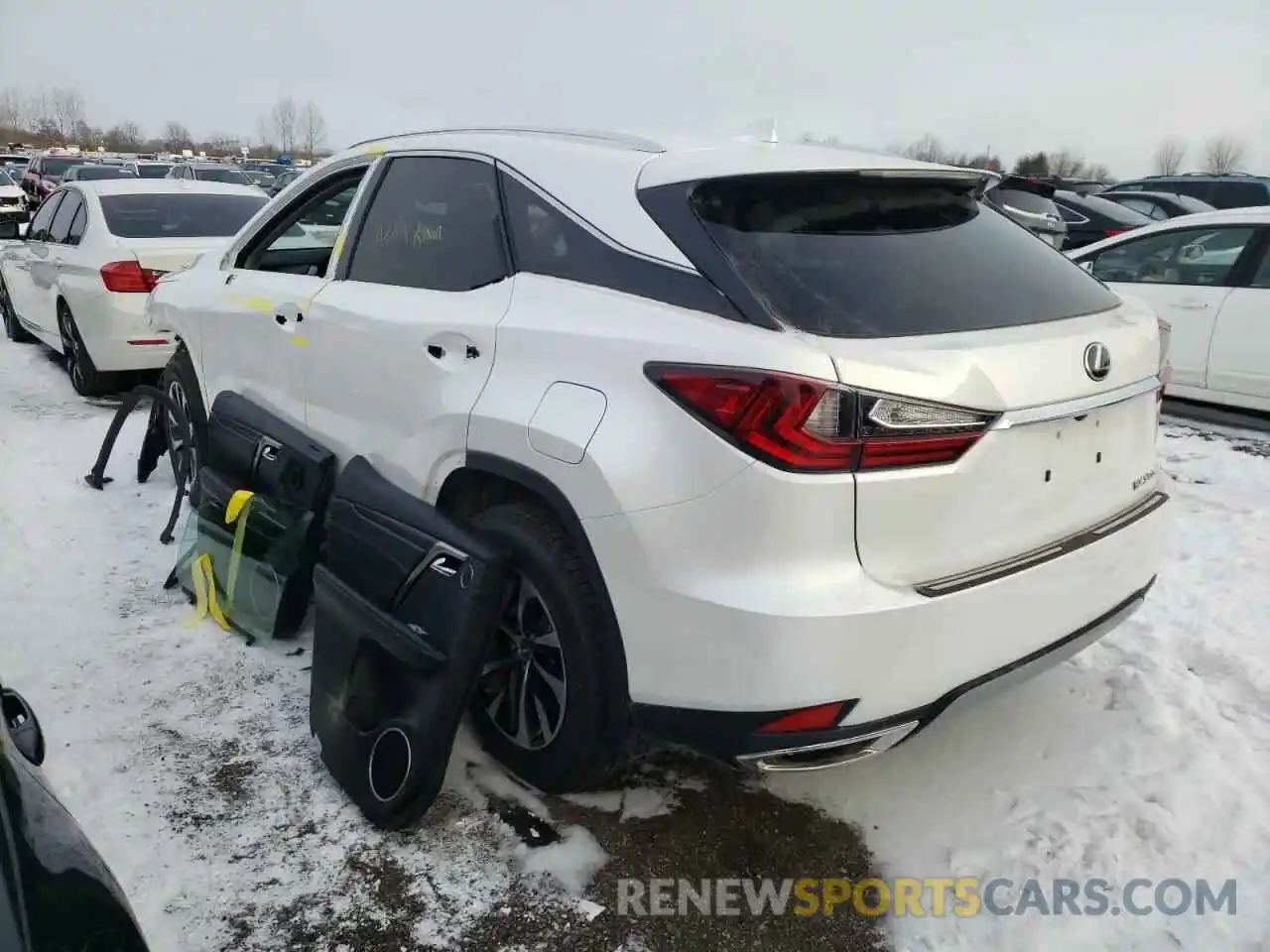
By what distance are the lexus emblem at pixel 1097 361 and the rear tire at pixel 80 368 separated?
7294 mm

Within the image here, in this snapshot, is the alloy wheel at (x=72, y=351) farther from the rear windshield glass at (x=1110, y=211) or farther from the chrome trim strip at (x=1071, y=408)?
the rear windshield glass at (x=1110, y=211)

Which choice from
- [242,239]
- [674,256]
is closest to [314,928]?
[674,256]

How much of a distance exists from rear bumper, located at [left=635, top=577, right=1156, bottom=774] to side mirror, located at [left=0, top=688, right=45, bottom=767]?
4.17 ft

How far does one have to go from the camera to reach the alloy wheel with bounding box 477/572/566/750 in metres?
2.71

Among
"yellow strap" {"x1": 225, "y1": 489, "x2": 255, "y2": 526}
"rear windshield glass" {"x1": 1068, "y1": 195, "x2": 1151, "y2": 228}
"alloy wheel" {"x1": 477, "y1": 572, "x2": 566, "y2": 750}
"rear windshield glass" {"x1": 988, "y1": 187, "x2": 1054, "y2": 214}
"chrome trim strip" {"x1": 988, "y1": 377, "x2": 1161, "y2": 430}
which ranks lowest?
"alloy wheel" {"x1": 477, "y1": 572, "x2": 566, "y2": 750}

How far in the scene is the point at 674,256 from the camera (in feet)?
7.80

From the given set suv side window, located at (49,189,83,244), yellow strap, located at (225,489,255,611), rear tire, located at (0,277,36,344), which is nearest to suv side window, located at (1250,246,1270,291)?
yellow strap, located at (225,489,255,611)

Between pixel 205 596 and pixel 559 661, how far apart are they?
6.53 ft

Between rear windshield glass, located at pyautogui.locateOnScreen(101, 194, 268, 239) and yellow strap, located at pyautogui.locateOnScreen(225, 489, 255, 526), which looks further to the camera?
rear windshield glass, located at pyautogui.locateOnScreen(101, 194, 268, 239)

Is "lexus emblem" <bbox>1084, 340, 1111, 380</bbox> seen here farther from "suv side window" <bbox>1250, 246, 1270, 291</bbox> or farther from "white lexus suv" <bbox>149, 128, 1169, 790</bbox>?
"suv side window" <bbox>1250, 246, 1270, 291</bbox>

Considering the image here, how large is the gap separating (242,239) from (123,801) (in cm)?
255

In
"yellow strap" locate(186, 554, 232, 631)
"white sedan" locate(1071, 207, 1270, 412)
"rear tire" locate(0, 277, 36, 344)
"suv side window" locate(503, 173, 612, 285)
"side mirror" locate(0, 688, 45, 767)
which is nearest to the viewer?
"side mirror" locate(0, 688, 45, 767)

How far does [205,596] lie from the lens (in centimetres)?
396
